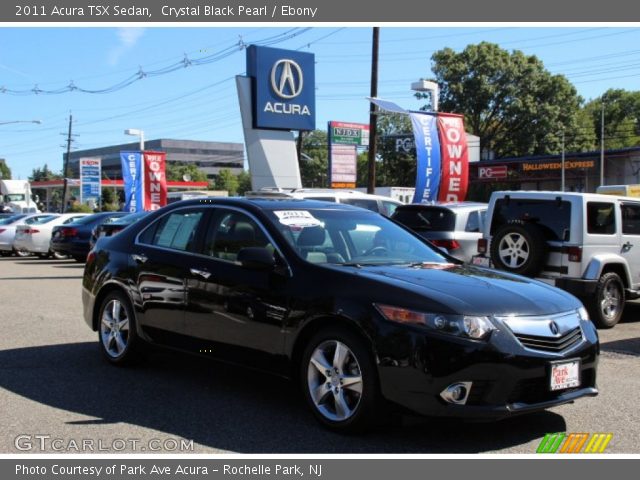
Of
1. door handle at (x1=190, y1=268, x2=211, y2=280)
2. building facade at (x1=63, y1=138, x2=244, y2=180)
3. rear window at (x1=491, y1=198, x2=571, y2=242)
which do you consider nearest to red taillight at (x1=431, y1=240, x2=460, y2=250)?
rear window at (x1=491, y1=198, x2=571, y2=242)

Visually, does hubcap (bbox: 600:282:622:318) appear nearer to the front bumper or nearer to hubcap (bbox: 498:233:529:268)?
hubcap (bbox: 498:233:529:268)

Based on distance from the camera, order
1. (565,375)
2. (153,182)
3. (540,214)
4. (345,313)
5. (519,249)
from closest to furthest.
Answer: (565,375) < (345,313) < (519,249) < (540,214) < (153,182)

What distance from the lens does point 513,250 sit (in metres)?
9.77

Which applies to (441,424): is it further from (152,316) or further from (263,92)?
(263,92)

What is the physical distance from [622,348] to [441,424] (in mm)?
4016

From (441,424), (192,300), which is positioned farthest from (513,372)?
(192,300)

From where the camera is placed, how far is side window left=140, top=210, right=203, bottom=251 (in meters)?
6.18

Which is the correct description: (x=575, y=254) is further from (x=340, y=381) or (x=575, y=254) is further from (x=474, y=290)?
(x=340, y=381)

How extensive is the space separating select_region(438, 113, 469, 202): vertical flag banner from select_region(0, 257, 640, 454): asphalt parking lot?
10.7 m

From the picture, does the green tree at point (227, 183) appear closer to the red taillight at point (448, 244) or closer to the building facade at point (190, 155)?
the building facade at point (190, 155)

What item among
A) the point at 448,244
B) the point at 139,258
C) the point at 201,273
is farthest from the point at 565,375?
the point at 448,244

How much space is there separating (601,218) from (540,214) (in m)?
0.80
